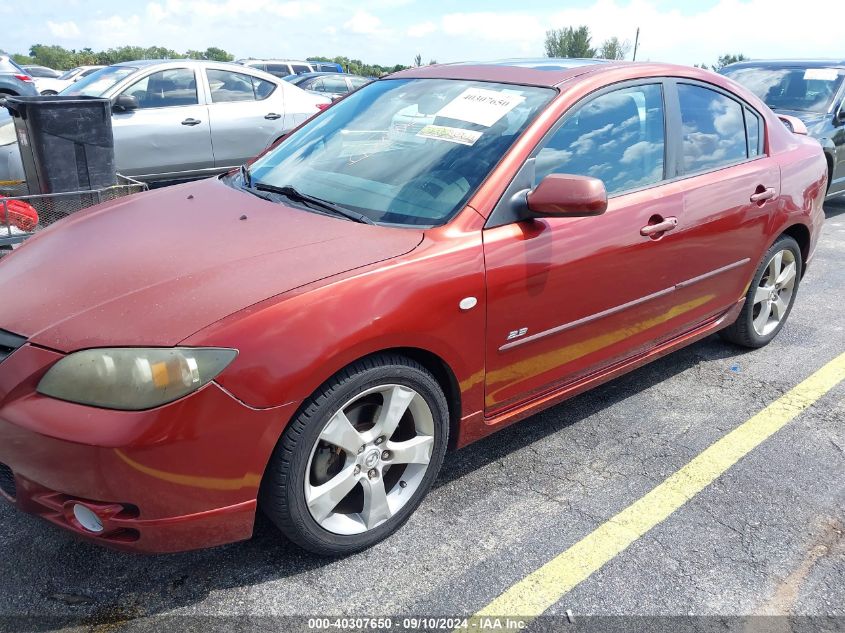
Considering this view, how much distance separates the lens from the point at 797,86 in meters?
7.68

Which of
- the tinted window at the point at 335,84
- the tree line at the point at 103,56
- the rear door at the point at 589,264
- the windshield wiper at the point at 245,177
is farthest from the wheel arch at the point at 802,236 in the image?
the tree line at the point at 103,56

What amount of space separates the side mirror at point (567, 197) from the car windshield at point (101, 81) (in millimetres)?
6363

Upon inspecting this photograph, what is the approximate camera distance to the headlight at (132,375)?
74.5 inches

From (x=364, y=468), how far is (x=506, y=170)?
1.19 metres

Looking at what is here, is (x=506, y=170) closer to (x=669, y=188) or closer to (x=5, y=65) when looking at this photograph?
(x=669, y=188)

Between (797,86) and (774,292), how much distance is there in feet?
15.4

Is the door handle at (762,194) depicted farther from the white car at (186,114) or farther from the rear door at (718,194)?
the white car at (186,114)

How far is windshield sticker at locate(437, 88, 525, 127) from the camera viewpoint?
286 cm

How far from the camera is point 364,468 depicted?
2.35 metres

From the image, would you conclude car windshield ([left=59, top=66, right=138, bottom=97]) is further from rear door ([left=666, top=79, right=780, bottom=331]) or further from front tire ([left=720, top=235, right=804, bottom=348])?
front tire ([left=720, top=235, right=804, bottom=348])

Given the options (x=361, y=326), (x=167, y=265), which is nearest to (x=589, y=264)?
(x=361, y=326)

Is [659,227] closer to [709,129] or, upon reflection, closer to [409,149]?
[709,129]

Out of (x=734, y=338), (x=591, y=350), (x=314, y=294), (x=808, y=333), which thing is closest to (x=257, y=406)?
(x=314, y=294)

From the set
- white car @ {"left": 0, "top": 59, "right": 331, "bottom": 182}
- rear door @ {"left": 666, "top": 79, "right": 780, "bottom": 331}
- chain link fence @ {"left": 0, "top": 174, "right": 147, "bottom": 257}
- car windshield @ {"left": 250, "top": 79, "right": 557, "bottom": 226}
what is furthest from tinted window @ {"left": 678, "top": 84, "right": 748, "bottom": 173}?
white car @ {"left": 0, "top": 59, "right": 331, "bottom": 182}
